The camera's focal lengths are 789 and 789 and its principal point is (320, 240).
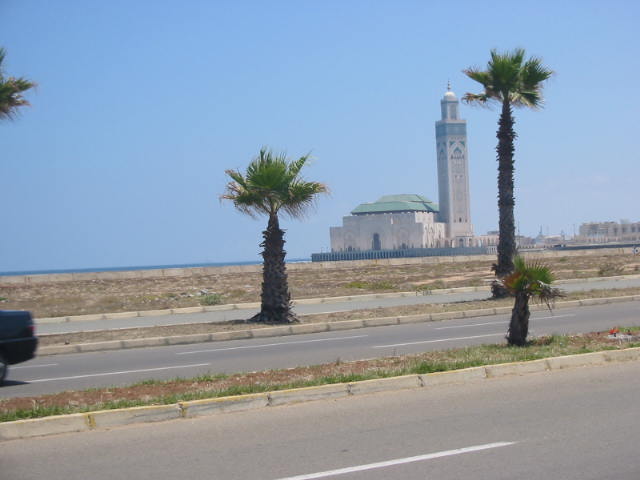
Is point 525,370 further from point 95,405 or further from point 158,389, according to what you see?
point 95,405

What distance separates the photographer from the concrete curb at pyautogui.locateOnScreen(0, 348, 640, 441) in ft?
25.7

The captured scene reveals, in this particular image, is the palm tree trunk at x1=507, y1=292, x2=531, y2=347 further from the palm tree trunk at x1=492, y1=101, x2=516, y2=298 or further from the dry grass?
the palm tree trunk at x1=492, y1=101, x2=516, y2=298

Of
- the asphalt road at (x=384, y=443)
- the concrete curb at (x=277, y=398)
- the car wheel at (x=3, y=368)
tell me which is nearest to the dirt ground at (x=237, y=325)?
the car wheel at (x=3, y=368)

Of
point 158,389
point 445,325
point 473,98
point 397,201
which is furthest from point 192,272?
point 397,201

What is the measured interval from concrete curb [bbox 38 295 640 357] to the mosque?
5694 inches

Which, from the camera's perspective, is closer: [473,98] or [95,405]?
[95,405]

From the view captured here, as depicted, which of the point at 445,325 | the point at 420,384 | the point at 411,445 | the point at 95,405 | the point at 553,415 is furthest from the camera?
the point at 445,325

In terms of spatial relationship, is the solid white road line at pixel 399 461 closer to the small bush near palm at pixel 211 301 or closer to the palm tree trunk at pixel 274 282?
the palm tree trunk at pixel 274 282

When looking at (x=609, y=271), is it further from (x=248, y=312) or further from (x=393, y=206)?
(x=393, y=206)

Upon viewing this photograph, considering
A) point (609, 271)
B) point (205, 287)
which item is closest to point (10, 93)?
point (205, 287)

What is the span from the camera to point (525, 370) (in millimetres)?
10594

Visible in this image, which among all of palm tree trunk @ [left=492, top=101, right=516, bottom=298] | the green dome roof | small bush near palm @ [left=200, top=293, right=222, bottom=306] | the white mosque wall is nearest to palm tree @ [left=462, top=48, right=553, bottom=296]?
palm tree trunk @ [left=492, top=101, right=516, bottom=298]

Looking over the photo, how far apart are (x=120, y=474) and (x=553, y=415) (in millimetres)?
4347

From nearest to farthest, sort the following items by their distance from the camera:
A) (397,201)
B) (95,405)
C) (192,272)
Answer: (95,405) < (192,272) < (397,201)
